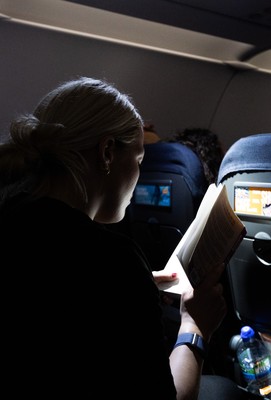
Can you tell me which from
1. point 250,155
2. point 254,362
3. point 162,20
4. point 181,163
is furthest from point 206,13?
point 254,362

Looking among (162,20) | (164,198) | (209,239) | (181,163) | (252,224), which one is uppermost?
(162,20)

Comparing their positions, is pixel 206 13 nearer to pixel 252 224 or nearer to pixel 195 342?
pixel 252 224

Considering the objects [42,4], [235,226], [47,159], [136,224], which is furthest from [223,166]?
[42,4]

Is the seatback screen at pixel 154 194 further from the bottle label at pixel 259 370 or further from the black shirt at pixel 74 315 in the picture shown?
the black shirt at pixel 74 315

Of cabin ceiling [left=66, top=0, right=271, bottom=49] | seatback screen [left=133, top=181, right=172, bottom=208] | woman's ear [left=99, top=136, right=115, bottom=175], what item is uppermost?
cabin ceiling [left=66, top=0, right=271, bottom=49]

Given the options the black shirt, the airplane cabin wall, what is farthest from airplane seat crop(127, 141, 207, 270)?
the black shirt

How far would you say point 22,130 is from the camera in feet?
3.65

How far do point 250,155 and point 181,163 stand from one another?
32.6 inches

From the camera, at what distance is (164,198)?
242cm

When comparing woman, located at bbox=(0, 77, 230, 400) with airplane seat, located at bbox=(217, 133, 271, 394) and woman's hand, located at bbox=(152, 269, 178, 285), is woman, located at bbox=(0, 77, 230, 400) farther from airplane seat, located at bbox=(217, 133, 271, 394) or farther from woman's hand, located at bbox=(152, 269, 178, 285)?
airplane seat, located at bbox=(217, 133, 271, 394)

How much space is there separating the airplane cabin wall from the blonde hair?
1970 mm

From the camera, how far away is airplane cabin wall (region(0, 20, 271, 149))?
316 centimetres

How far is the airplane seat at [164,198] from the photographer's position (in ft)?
7.51

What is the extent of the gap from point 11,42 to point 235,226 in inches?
90.4
